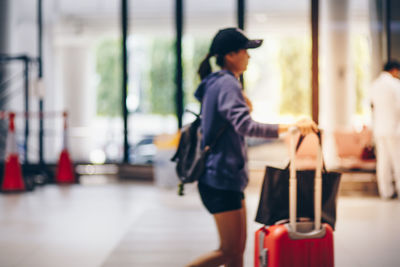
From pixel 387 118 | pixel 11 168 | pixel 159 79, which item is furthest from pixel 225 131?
pixel 159 79

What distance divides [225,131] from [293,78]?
11.1 metres

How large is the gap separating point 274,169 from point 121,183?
6792mm

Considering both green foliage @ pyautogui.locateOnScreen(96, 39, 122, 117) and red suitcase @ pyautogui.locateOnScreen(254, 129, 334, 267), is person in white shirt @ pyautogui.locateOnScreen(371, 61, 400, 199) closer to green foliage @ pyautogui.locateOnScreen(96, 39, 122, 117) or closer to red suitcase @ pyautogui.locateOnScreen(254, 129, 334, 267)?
red suitcase @ pyautogui.locateOnScreen(254, 129, 334, 267)

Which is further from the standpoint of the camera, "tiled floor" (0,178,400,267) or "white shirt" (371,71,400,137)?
"white shirt" (371,71,400,137)

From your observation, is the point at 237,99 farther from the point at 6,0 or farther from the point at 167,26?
the point at 167,26

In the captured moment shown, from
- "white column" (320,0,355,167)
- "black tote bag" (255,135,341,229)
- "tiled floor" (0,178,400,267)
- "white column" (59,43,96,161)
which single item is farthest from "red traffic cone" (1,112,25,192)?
"white column" (320,0,355,167)

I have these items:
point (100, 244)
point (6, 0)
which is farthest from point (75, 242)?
point (6, 0)

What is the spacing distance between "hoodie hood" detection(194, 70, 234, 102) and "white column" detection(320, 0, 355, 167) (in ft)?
28.7

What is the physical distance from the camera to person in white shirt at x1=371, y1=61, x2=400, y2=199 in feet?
20.5

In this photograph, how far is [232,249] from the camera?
83.2 inches

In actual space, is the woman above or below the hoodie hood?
below

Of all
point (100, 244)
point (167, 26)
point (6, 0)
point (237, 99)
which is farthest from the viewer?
point (167, 26)

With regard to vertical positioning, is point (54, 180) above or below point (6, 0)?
below

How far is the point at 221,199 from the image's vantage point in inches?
81.8
